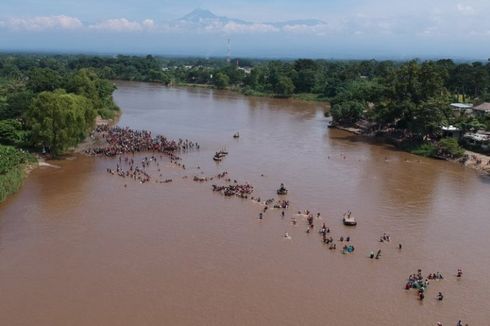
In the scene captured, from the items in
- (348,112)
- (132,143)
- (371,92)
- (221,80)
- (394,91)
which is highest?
(394,91)

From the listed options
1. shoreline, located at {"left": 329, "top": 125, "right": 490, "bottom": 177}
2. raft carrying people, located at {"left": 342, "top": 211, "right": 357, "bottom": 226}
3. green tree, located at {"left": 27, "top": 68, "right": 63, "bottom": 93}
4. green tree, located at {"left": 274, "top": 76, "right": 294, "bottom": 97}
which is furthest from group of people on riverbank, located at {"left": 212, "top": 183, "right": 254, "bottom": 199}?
green tree, located at {"left": 274, "top": 76, "right": 294, "bottom": 97}

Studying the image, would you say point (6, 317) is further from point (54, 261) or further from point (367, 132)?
point (367, 132)

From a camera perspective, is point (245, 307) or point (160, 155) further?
point (160, 155)

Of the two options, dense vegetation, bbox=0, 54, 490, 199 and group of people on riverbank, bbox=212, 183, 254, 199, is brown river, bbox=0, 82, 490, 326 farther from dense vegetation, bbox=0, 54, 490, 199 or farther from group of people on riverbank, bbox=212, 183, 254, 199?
dense vegetation, bbox=0, 54, 490, 199

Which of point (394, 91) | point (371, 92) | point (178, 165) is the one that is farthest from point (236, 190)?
point (371, 92)

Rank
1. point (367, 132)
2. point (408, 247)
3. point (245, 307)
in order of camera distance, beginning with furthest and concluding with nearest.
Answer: point (367, 132) → point (408, 247) → point (245, 307)

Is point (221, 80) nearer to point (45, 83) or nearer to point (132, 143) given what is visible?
point (45, 83)

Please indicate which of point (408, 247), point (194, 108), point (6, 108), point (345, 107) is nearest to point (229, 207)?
point (408, 247)

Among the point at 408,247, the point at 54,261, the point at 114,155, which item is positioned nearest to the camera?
the point at 54,261
